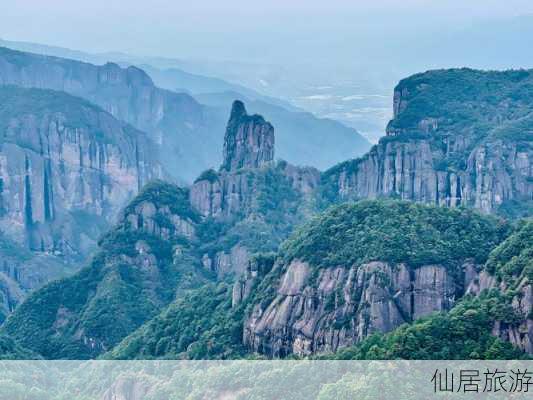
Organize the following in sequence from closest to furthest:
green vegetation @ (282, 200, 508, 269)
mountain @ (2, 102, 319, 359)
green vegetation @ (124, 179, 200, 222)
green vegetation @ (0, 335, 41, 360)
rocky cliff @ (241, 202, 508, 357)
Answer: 1. rocky cliff @ (241, 202, 508, 357)
2. green vegetation @ (282, 200, 508, 269)
3. green vegetation @ (0, 335, 41, 360)
4. mountain @ (2, 102, 319, 359)
5. green vegetation @ (124, 179, 200, 222)

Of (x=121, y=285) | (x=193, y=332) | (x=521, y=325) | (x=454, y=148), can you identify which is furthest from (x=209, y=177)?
(x=521, y=325)

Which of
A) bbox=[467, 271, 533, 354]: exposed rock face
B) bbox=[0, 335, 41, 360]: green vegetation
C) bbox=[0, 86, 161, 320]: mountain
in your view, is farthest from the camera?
bbox=[0, 86, 161, 320]: mountain

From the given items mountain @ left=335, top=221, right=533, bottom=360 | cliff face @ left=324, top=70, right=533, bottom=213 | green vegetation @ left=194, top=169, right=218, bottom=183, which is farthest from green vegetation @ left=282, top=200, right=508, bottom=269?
green vegetation @ left=194, top=169, right=218, bottom=183

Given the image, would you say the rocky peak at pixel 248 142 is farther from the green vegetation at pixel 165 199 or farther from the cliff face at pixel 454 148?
the green vegetation at pixel 165 199

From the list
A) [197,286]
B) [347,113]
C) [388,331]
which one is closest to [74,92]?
[347,113]

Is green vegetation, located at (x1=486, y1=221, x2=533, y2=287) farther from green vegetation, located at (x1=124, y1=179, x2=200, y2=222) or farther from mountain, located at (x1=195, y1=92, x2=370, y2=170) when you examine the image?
mountain, located at (x1=195, y1=92, x2=370, y2=170)

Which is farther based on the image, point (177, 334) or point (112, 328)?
point (112, 328)

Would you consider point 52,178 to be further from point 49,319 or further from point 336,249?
point 336,249
